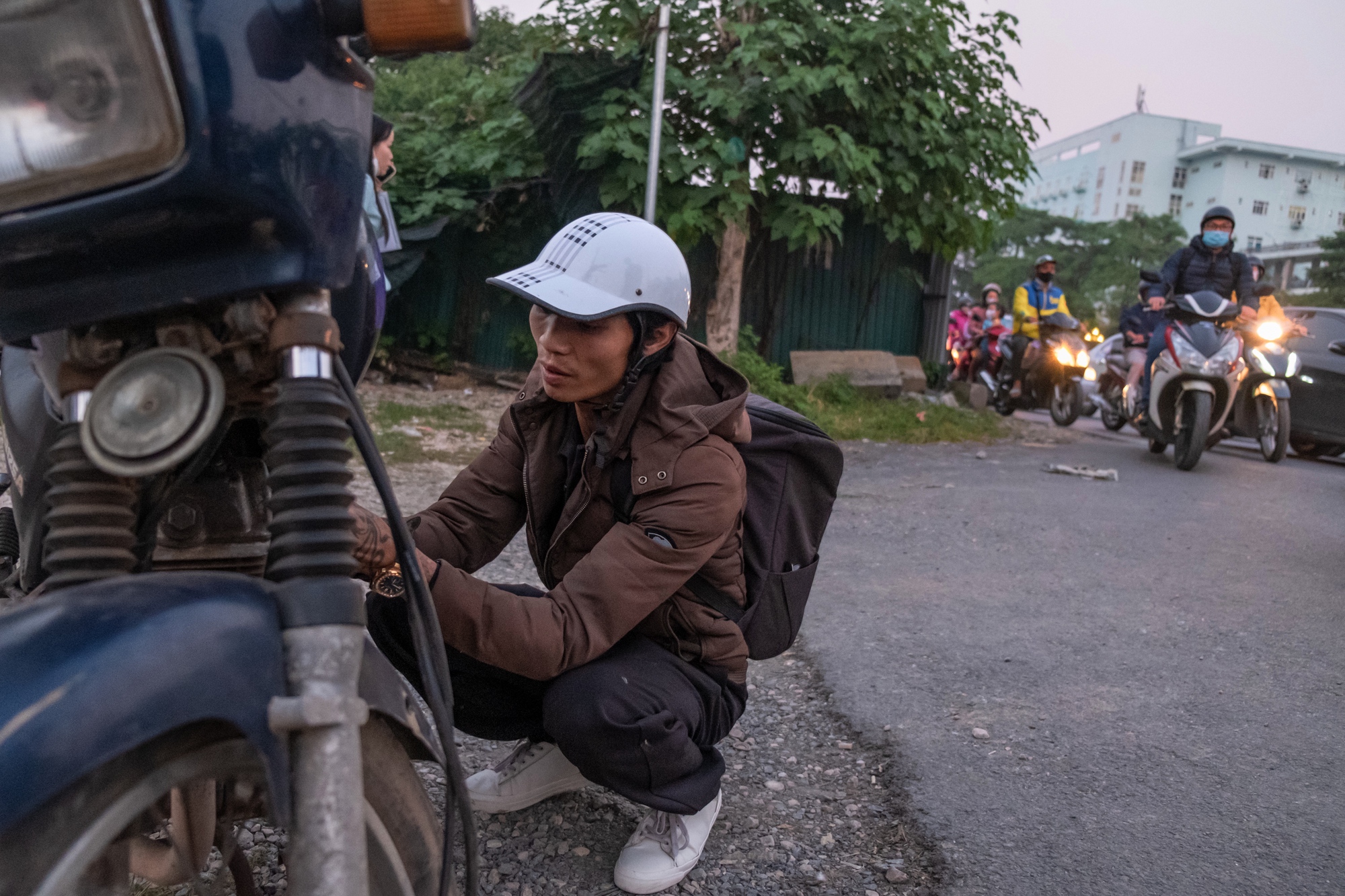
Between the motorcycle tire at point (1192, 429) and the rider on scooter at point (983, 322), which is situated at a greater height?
the rider on scooter at point (983, 322)

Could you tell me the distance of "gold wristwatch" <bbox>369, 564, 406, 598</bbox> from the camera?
145 cm

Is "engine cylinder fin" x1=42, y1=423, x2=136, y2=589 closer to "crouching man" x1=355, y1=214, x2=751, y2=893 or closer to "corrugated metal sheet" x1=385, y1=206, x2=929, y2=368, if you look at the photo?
"crouching man" x1=355, y1=214, x2=751, y2=893

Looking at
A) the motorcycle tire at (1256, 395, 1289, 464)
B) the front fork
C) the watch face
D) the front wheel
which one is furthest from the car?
the front fork

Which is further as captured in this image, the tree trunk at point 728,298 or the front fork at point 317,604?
the tree trunk at point 728,298

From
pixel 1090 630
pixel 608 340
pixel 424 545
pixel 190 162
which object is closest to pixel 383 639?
pixel 424 545

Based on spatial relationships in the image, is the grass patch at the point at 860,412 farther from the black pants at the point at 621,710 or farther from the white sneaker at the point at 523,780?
the black pants at the point at 621,710

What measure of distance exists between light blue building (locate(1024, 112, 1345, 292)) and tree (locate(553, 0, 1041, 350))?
2028 inches

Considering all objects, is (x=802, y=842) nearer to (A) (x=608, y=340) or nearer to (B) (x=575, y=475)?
(B) (x=575, y=475)

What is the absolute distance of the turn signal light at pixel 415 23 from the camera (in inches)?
40.7

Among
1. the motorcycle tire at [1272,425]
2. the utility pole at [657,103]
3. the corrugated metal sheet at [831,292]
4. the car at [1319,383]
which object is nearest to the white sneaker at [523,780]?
the utility pole at [657,103]

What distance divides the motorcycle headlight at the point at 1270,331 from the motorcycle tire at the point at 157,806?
8.07 metres

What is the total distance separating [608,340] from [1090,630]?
2483mm

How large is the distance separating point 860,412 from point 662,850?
298 inches

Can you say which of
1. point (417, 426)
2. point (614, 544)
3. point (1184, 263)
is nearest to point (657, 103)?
point (417, 426)
